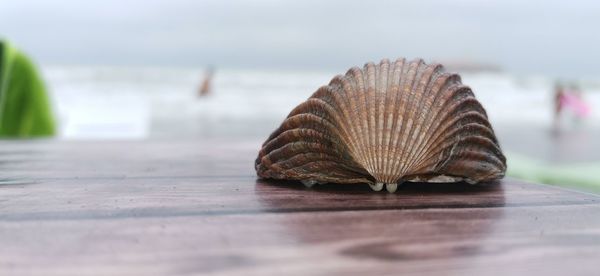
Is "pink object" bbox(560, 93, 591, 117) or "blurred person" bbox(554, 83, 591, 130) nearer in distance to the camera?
"blurred person" bbox(554, 83, 591, 130)

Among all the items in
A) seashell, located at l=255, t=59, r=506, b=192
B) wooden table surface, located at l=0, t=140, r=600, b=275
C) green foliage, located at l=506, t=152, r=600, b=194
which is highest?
seashell, located at l=255, t=59, r=506, b=192

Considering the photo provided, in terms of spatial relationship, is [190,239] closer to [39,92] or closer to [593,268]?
[593,268]

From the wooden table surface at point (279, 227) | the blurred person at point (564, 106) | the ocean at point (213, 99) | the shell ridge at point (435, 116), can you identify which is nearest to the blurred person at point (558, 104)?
the blurred person at point (564, 106)

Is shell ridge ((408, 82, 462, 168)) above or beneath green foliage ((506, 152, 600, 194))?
above

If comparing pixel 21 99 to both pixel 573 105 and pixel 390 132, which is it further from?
pixel 573 105

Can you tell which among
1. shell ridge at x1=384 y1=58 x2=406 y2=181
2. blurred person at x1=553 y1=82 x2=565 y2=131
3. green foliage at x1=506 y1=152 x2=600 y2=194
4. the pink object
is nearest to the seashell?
shell ridge at x1=384 y1=58 x2=406 y2=181

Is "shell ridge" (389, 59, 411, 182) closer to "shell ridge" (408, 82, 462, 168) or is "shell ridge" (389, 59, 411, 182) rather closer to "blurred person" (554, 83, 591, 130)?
"shell ridge" (408, 82, 462, 168)

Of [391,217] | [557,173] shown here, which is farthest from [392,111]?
[557,173]
